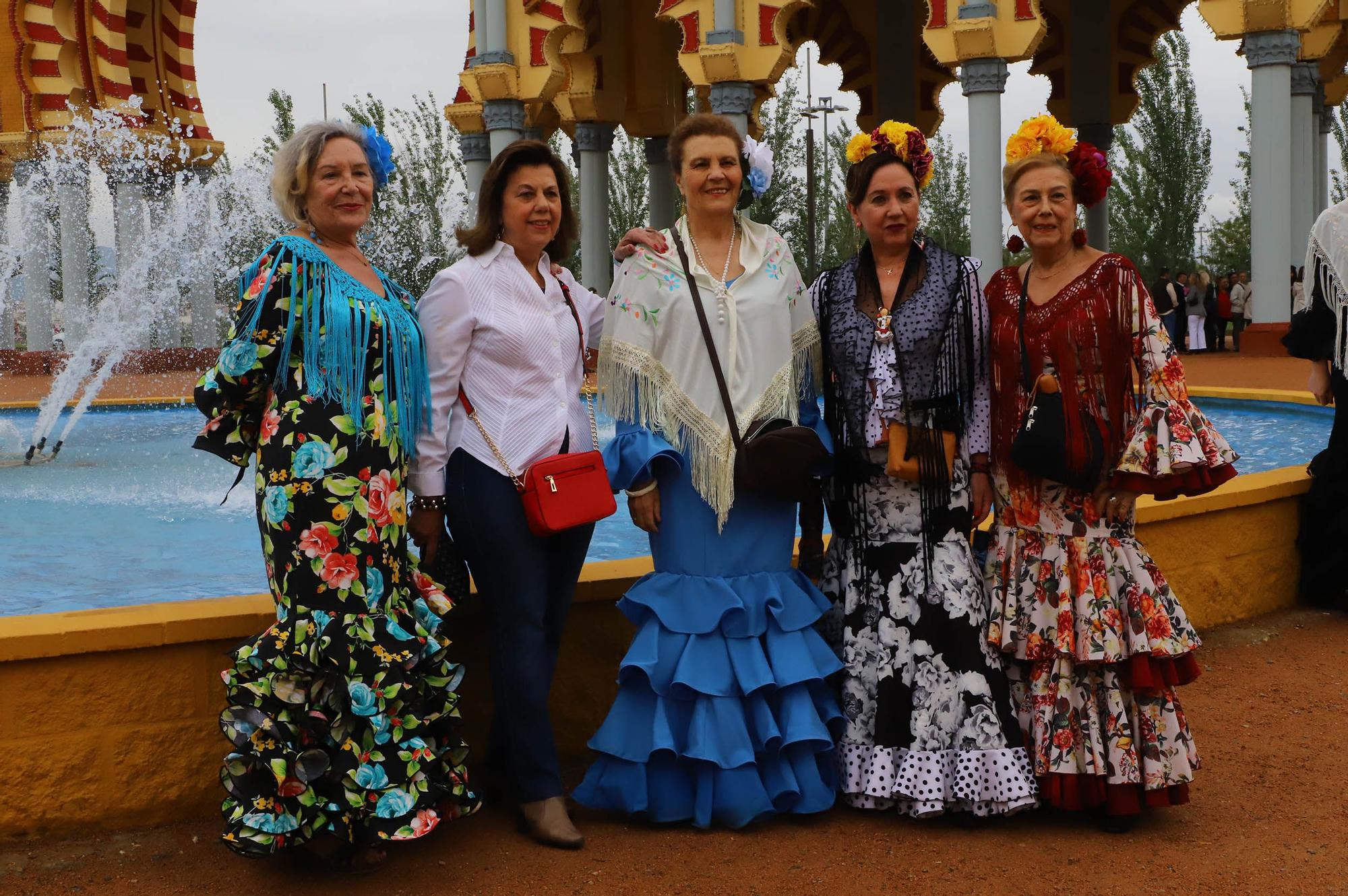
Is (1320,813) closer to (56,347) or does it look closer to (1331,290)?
(1331,290)

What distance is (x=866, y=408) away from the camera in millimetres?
3871

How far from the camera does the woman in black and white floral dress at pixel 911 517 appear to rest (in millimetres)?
3707

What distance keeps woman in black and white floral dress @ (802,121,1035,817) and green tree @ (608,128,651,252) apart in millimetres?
27080

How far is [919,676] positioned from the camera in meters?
3.76

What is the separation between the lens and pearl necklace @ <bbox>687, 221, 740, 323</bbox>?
3.84m

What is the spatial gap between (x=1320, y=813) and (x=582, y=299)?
8.59 feet

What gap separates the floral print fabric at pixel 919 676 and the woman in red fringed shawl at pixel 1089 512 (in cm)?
12

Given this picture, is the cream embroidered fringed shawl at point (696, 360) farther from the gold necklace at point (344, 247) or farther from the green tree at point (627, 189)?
the green tree at point (627, 189)

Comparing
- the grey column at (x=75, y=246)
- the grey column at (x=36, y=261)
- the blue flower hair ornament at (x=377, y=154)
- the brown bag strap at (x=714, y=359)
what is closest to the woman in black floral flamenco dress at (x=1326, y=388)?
the brown bag strap at (x=714, y=359)

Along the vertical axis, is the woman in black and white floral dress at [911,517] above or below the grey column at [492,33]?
below

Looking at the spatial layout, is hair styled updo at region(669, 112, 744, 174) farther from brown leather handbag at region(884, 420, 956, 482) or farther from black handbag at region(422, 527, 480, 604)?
black handbag at region(422, 527, 480, 604)

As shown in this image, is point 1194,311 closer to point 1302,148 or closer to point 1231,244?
point 1302,148

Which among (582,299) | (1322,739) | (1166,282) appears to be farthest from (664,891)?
(1166,282)

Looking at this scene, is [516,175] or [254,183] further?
[254,183]
